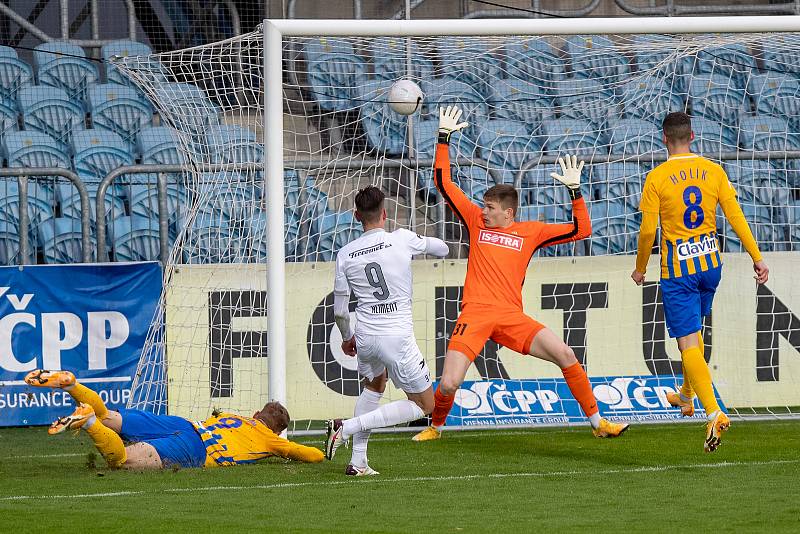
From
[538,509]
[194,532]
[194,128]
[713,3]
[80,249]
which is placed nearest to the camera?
[194,532]

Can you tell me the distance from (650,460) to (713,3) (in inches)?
415

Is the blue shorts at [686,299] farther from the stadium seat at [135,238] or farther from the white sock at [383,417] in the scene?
the stadium seat at [135,238]

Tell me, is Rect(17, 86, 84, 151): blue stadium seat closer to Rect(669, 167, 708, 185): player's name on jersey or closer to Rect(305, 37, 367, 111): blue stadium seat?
Rect(305, 37, 367, 111): blue stadium seat

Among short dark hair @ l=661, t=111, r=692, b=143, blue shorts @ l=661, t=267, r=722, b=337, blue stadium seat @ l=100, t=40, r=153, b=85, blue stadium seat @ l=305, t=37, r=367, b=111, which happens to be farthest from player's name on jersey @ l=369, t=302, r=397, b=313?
blue stadium seat @ l=100, t=40, r=153, b=85

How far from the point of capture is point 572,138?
11383 millimetres

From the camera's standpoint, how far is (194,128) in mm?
9602

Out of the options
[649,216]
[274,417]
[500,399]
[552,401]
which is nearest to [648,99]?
[552,401]

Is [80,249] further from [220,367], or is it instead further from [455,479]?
[455,479]

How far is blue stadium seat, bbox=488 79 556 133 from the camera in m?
11.5

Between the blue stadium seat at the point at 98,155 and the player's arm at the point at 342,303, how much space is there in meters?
5.64

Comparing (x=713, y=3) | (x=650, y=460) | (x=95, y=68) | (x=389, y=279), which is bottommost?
(x=650, y=460)

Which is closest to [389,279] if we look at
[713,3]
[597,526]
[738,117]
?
[597,526]

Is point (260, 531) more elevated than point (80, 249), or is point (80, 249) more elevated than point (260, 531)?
point (80, 249)

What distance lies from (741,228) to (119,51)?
347 inches
